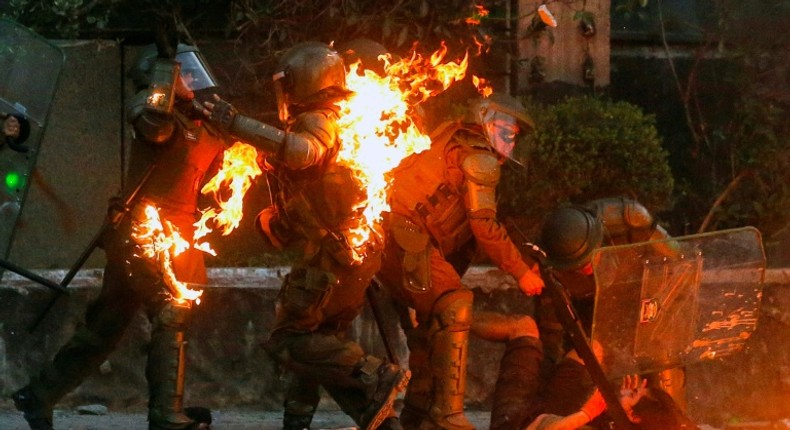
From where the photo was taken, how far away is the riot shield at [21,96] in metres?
5.73

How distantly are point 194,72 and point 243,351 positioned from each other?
6.42ft

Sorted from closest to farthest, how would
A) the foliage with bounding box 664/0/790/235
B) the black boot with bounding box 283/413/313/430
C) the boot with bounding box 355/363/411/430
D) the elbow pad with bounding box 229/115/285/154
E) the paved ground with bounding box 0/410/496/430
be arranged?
the elbow pad with bounding box 229/115/285/154, the boot with bounding box 355/363/411/430, the black boot with bounding box 283/413/313/430, the paved ground with bounding box 0/410/496/430, the foliage with bounding box 664/0/790/235

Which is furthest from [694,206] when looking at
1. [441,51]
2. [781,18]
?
[441,51]

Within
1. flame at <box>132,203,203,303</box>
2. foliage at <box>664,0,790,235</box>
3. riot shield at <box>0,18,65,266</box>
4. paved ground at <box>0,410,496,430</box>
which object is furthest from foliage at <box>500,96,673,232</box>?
riot shield at <box>0,18,65,266</box>

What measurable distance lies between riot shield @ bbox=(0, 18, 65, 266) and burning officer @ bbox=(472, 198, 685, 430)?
2461 millimetres

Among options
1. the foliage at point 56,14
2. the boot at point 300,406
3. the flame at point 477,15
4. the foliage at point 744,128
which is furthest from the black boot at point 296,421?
the foliage at point 744,128

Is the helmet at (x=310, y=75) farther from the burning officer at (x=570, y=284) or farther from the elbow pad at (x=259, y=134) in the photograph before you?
the burning officer at (x=570, y=284)

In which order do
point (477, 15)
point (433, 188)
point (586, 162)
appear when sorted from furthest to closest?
1. point (477, 15)
2. point (586, 162)
3. point (433, 188)

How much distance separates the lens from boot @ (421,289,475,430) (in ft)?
19.8

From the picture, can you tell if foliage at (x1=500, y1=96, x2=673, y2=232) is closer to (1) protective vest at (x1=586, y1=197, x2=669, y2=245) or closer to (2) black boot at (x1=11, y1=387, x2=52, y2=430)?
(1) protective vest at (x1=586, y1=197, x2=669, y2=245)

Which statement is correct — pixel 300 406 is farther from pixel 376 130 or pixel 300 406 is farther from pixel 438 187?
pixel 376 130

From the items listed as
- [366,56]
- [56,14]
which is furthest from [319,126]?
[56,14]

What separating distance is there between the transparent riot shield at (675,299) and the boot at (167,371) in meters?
2.07

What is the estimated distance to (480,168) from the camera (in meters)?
6.17
